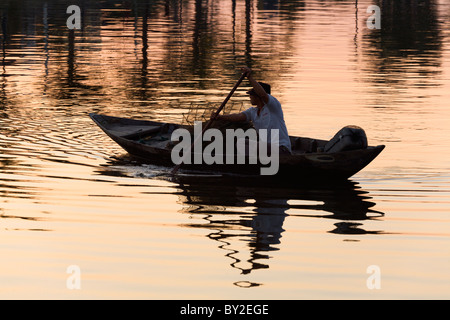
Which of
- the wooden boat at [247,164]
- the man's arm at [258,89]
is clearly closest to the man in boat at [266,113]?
the man's arm at [258,89]

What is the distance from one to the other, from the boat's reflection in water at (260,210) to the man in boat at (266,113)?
0.62m

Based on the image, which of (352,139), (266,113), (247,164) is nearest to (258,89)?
(266,113)

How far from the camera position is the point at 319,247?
10.0m

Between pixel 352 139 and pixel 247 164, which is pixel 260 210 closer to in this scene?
pixel 247 164

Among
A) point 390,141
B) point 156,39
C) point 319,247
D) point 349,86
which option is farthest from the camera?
point 156,39

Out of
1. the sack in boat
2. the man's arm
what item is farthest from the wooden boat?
the man's arm

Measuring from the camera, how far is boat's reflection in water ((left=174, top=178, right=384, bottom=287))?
10.2 meters

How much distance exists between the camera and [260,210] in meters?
11.8

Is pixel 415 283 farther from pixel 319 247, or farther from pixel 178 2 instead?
pixel 178 2

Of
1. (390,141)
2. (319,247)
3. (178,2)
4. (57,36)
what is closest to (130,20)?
(57,36)

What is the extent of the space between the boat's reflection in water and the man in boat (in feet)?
2.03

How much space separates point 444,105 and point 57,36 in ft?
63.1

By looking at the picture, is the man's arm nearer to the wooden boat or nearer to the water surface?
the wooden boat
